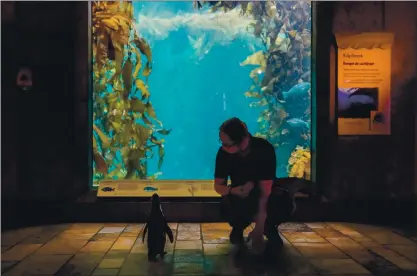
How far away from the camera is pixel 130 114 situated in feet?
A: 30.0

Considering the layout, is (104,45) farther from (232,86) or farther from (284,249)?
(284,249)

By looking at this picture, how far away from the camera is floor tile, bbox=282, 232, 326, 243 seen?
22.5ft

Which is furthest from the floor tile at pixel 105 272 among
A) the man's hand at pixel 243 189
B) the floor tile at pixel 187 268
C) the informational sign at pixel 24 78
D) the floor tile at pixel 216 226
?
the informational sign at pixel 24 78

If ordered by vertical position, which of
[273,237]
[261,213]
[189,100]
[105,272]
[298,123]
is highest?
[189,100]

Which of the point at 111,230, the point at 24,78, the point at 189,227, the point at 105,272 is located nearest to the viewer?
the point at 105,272

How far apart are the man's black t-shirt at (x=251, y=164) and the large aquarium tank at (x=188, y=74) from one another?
9.47 feet

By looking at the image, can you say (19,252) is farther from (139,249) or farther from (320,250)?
(320,250)

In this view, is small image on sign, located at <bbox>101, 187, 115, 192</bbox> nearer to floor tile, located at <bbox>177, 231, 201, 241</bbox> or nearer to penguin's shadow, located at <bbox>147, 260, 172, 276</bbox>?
floor tile, located at <bbox>177, 231, 201, 241</bbox>

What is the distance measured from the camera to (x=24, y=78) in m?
8.31

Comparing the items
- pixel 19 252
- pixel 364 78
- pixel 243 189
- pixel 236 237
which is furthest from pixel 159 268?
pixel 364 78

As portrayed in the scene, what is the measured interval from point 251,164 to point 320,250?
142cm

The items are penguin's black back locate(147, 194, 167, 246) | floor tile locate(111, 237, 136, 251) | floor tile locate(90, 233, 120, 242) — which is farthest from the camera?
floor tile locate(90, 233, 120, 242)

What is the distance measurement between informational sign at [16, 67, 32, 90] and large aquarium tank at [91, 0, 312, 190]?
108 centimetres

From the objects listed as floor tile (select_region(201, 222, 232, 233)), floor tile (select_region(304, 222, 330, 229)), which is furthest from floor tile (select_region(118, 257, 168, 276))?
floor tile (select_region(304, 222, 330, 229))
